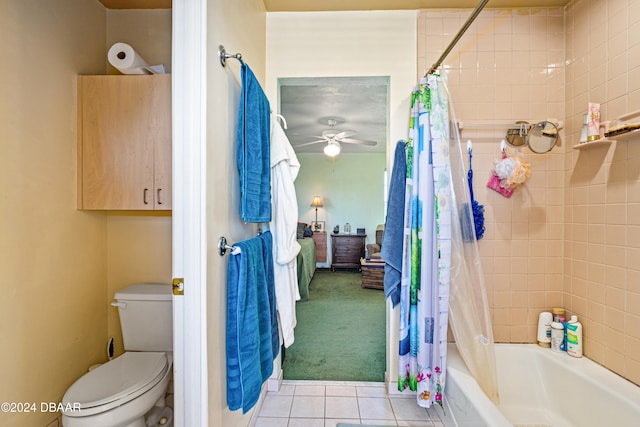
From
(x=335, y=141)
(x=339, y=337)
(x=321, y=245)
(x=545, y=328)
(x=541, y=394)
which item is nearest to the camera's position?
(x=541, y=394)

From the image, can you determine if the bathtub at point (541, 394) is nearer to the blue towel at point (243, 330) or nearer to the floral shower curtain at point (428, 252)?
the floral shower curtain at point (428, 252)

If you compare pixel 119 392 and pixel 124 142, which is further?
pixel 124 142

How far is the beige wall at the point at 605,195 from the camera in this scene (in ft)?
4.66

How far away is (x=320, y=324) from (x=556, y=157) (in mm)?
2592

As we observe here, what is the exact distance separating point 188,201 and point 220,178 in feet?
0.71

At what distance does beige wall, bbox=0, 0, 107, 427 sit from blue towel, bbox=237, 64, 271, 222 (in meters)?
1.00

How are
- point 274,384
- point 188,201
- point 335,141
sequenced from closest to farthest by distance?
1. point 188,201
2. point 274,384
3. point 335,141

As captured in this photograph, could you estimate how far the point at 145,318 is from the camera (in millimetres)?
1731

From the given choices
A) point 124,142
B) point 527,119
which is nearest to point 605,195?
point 527,119

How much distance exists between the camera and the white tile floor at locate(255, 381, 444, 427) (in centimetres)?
175

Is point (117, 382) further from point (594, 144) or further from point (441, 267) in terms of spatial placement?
point (594, 144)

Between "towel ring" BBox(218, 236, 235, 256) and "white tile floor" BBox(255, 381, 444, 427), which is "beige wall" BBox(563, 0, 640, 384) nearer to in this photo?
"white tile floor" BBox(255, 381, 444, 427)

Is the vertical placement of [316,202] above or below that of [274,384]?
above

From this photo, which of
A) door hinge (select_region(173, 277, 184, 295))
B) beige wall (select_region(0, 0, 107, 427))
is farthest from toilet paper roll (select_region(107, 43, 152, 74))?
door hinge (select_region(173, 277, 184, 295))
